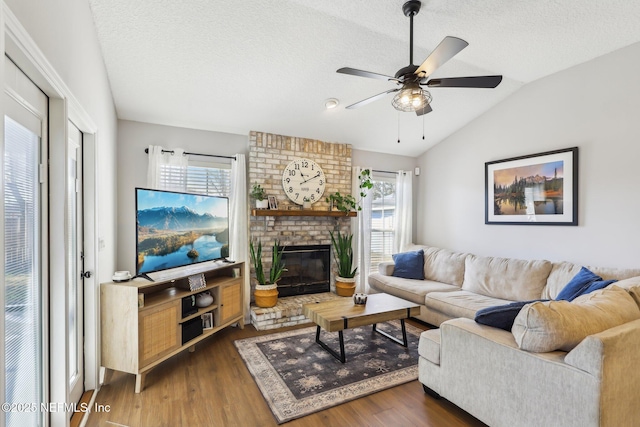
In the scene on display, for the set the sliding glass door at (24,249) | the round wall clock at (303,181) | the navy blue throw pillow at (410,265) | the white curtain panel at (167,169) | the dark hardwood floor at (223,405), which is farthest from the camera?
the navy blue throw pillow at (410,265)

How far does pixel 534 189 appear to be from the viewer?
375 cm

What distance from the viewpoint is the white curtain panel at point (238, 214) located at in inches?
156

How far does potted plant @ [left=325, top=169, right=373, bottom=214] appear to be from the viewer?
454 centimetres

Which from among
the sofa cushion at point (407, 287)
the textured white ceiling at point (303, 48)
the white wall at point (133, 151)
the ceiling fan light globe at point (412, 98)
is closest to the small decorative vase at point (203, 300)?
the white wall at point (133, 151)

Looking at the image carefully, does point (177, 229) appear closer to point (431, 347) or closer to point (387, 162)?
point (431, 347)

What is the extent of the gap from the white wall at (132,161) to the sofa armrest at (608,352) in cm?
384

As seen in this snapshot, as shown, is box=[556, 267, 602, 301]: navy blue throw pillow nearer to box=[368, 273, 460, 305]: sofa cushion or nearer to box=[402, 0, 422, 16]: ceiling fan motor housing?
box=[368, 273, 460, 305]: sofa cushion

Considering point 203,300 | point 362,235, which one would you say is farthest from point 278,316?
point 362,235

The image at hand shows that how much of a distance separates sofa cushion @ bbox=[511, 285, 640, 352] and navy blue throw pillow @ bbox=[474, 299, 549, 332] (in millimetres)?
135

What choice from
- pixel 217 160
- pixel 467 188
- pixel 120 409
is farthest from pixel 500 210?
pixel 120 409

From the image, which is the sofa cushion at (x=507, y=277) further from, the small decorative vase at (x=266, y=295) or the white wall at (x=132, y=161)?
the white wall at (x=132, y=161)

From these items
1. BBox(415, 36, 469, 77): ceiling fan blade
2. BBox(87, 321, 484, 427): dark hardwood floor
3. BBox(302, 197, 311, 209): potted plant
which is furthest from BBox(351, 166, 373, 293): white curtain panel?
BBox(415, 36, 469, 77): ceiling fan blade

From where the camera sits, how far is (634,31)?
8.91ft

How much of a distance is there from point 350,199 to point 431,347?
2.72 m
